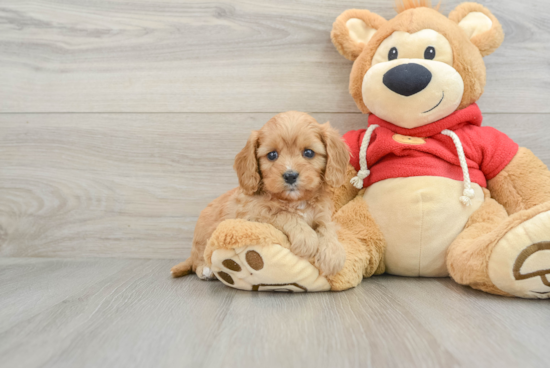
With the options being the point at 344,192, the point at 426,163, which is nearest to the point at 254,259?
the point at 344,192

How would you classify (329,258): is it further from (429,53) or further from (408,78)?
(429,53)

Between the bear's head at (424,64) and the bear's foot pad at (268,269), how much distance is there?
2.16 feet

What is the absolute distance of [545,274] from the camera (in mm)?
1057

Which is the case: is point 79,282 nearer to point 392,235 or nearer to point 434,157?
point 392,235

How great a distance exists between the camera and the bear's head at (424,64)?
136 centimetres

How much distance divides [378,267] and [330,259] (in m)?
0.34

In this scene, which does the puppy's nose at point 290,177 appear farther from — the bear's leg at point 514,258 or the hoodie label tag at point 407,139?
the bear's leg at point 514,258

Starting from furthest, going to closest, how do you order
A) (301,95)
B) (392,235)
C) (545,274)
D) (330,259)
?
(301,95) → (392,235) → (330,259) → (545,274)

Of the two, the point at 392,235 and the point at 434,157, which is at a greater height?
the point at 434,157

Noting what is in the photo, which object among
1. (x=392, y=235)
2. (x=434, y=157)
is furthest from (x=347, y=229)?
(x=434, y=157)

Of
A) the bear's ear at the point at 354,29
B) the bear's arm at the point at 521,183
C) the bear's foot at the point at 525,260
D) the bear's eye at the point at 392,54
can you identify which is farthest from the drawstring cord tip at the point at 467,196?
the bear's ear at the point at 354,29

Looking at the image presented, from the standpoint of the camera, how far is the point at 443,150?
1.43 meters

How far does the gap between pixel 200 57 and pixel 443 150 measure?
1131 mm

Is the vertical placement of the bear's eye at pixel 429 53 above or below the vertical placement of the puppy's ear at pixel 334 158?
above
